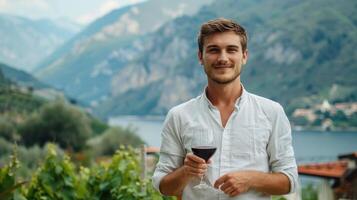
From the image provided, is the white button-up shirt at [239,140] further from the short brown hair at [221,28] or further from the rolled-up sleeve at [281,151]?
the short brown hair at [221,28]

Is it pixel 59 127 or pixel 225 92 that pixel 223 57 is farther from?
pixel 59 127

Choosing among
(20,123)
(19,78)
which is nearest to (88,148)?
(20,123)

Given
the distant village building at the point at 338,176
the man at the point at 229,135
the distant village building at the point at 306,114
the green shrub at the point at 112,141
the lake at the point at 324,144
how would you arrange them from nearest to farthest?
the man at the point at 229,135 → the distant village building at the point at 338,176 → the green shrub at the point at 112,141 → the lake at the point at 324,144 → the distant village building at the point at 306,114

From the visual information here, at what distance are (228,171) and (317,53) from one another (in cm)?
16584

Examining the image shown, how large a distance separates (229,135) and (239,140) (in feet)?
0.13

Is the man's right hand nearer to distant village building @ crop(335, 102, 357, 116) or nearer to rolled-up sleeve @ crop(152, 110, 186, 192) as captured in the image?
rolled-up sleeve @ crop(152, 110, 186, 192)

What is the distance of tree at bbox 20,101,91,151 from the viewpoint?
45969mm

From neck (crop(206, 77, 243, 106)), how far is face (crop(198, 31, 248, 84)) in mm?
26

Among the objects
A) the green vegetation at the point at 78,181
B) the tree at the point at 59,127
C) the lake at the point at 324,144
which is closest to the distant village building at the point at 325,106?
the lake at the point at 324,144

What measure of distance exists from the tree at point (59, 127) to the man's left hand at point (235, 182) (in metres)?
43.0

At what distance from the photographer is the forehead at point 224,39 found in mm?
2332

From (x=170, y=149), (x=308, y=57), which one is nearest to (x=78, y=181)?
(x=170, y=149)

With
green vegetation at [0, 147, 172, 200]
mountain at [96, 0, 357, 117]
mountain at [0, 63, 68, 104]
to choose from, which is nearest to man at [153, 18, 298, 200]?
green vegetation at [0, 147, 172, 200]

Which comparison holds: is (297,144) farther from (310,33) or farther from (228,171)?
(228,171)
